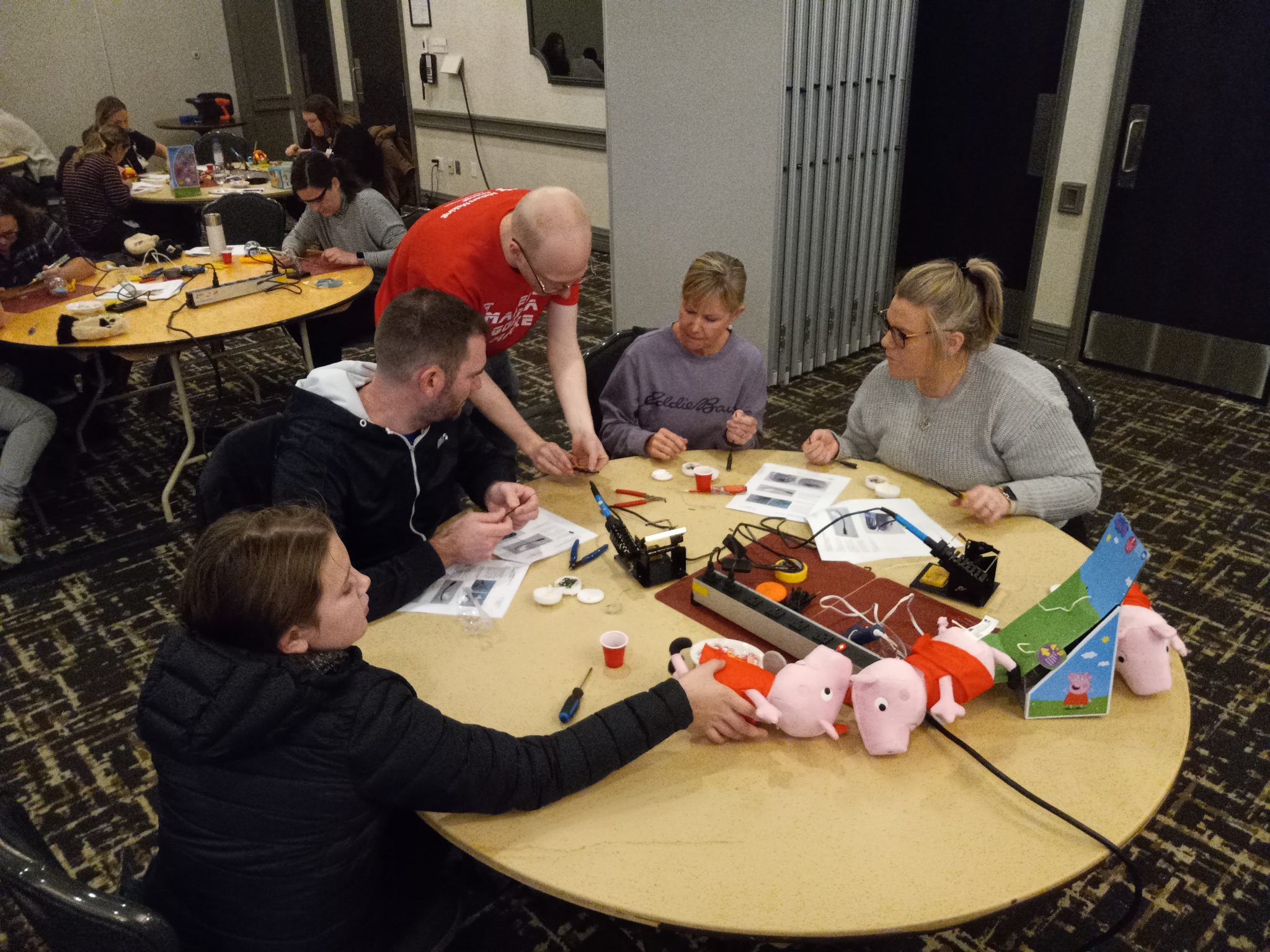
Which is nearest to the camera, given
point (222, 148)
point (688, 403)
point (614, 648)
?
point (614, 648)

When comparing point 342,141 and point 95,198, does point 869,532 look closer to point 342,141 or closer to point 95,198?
point 342,141

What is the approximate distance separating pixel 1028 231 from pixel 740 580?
416cm

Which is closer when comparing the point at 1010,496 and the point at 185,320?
the point at 1010,496

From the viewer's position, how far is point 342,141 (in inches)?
217

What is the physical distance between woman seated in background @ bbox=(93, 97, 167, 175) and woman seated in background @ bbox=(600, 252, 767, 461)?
494 cm

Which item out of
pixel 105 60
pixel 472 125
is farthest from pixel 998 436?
pixel 105 60

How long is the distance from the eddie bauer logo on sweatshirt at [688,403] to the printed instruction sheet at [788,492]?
1.16 ft

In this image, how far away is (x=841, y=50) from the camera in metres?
4.11

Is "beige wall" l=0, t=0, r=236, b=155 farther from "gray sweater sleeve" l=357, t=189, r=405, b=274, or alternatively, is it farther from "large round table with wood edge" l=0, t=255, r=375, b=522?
"gray sweater sleeve" l=357, t=189, r=405, b=274

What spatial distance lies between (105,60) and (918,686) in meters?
9.76

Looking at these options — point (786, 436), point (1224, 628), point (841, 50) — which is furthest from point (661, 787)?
point (841, 50)

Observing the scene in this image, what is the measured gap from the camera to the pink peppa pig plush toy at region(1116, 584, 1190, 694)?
4.41ft

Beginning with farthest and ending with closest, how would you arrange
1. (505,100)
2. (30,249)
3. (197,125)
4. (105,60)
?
(105,60), (197,125), (505,100), (30,249)

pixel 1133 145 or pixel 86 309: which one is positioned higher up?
pixel 1133 145
